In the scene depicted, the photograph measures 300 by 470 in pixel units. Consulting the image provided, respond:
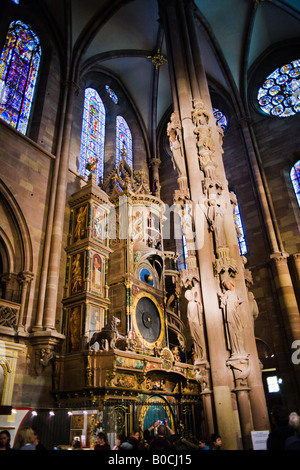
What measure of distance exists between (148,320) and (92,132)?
969cm

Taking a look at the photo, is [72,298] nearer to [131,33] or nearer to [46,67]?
[46,67]

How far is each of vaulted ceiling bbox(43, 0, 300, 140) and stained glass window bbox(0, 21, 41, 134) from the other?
1584 millimetres

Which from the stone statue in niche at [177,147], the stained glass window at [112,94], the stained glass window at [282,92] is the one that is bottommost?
the stone statue in niche at [177,147]

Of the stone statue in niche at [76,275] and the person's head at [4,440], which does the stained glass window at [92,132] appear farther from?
the person's head at [4,440]

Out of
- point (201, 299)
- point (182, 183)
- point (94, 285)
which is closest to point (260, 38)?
point (182, 183)

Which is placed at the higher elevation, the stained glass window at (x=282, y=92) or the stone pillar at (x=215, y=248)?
the stained glass window at (x=282, y=92)

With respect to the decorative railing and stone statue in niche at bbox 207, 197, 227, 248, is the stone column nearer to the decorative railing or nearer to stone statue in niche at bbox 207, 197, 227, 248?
stone statue in niche at bbox 207, 197, 227, 248

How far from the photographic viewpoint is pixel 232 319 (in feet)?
20.4

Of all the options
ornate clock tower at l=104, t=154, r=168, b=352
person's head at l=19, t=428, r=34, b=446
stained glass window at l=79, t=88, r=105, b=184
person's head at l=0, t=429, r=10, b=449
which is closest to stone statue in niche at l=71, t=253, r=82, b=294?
ornate clock tower at l=104, t=154, r=168, b=352

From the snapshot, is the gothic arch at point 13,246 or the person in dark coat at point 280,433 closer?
the person in dark coat at point 280,433

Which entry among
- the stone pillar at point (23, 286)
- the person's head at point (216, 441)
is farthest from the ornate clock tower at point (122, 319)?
the person's head at point (216, 441)

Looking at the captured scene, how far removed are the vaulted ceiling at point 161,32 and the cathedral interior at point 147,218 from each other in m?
0.07

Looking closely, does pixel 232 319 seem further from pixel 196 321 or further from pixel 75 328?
pixel 75 328

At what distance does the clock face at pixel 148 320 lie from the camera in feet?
39.0
